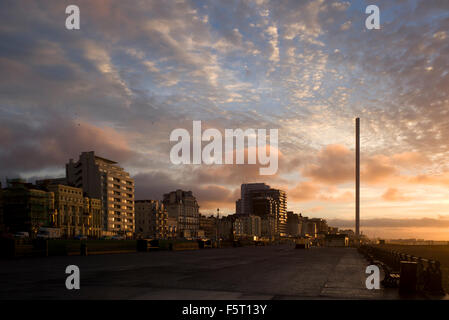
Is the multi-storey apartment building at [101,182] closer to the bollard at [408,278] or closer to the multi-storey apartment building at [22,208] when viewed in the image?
the multi-storey apartment building at [22,208]

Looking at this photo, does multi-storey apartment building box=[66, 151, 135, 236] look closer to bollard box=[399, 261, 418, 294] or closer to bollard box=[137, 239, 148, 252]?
bollard box=[137, 239, 148, 252]

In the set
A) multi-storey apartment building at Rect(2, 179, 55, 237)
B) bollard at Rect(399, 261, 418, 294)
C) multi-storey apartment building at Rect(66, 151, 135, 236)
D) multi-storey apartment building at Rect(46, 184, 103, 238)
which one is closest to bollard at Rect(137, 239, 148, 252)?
bollard at Rect(399, 261, 418, 294)

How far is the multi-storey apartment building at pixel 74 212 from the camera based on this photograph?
150 metres

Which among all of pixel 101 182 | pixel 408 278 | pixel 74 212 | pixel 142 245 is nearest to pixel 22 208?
pixel 74 212

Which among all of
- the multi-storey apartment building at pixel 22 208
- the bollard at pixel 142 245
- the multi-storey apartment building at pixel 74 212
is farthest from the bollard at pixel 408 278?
the multi-storey apartment building at pixel 74 212

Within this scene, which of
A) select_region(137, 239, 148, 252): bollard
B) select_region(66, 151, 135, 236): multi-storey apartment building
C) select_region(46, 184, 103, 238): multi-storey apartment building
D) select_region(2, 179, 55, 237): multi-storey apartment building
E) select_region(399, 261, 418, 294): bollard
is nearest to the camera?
select_region(399, 261, 418, 294): bollard

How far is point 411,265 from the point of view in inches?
691

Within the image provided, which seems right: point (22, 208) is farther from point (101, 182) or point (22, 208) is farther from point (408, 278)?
point (408, 278)

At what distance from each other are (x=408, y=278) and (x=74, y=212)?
15241 centimetres

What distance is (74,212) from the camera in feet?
515

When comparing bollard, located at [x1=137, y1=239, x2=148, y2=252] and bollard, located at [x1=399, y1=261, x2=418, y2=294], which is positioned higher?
bollard, located at [x1=399, y1=261, x2=418, y2=294]

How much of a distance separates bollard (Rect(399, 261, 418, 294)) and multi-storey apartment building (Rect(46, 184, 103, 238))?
140532mm

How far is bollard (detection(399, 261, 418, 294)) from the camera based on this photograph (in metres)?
17.1
